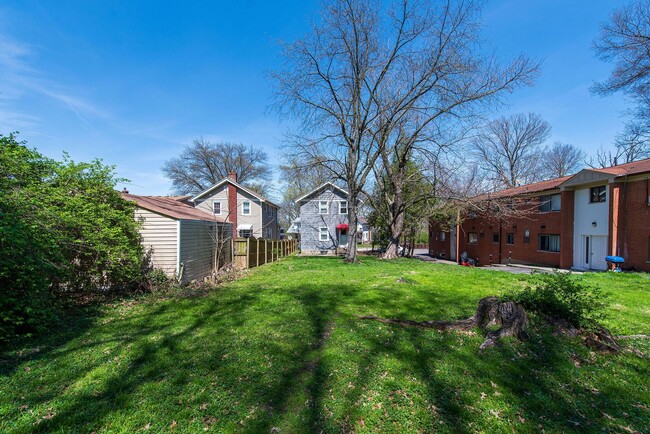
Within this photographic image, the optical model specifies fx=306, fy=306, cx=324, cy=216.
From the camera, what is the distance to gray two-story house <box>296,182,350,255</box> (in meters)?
29.0

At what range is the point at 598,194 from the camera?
1688 cm

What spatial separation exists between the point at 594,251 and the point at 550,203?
3943 millimetres

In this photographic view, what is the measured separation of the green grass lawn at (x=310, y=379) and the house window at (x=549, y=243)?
15.9 m

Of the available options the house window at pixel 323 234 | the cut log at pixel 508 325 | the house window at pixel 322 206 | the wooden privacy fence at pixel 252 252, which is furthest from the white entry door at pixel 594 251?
the house window at pixel 322 206

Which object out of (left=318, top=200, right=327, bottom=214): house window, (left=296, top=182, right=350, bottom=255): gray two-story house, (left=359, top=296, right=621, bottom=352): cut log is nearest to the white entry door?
(left=359, top=296, right=621, bottom=352): cut log

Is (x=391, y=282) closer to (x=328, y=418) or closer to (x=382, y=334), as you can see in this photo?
(x=382, y=334)

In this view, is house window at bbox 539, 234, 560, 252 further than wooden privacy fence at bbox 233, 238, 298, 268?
Yes

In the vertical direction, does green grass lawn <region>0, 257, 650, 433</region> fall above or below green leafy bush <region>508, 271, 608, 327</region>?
below

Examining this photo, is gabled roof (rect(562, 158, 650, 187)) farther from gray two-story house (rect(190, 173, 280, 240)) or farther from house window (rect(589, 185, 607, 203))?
gray two-story house (rect(190, 173, 280, 240))

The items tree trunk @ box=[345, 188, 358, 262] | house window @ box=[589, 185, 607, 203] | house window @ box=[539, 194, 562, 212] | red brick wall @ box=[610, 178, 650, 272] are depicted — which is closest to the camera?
red brick wall @ box=[610, 178, 650, 272]

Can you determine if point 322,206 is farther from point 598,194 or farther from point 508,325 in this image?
point 508,325

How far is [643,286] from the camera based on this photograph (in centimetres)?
936

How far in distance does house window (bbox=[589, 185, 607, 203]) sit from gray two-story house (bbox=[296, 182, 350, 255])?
57.5 ft

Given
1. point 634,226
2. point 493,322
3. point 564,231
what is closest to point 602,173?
point 634,226
